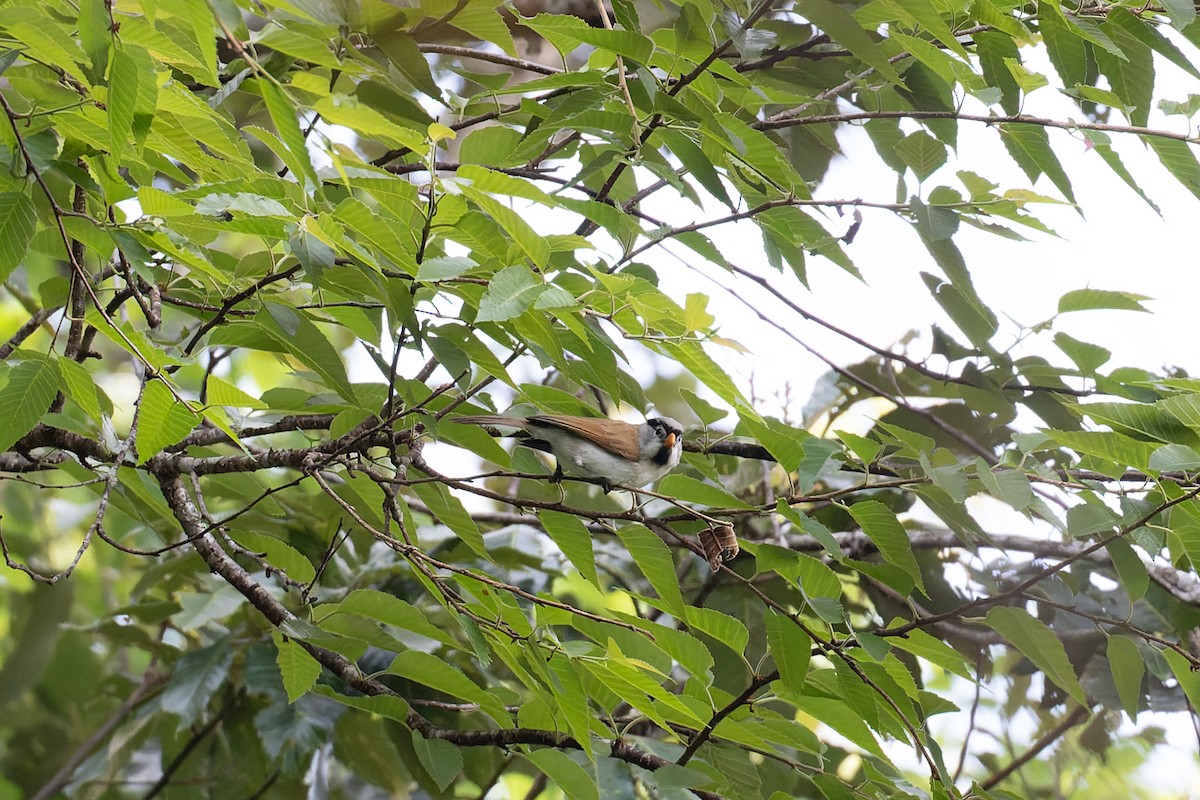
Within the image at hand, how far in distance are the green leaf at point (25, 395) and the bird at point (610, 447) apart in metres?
1.70

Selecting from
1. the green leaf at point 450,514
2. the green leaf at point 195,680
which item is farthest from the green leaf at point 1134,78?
the green leaf at point 195,680

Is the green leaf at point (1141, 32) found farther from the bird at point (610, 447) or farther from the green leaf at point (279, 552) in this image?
the green leaf at point (279, 552)

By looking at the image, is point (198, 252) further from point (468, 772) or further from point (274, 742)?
point (468, 772)

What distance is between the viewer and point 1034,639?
94.0 inches

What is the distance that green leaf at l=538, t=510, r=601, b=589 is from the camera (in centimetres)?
226

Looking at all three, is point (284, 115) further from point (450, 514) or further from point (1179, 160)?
point (1179, 160)

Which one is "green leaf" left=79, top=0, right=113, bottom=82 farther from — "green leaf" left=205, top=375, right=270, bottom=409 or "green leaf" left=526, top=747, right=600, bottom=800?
"green leaf" left=526, top=747, right=600, bottom=800

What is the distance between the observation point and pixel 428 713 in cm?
333

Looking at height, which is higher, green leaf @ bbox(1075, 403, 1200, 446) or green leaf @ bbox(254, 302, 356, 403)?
green leaf @ bbox(254, 302, 356, 403)

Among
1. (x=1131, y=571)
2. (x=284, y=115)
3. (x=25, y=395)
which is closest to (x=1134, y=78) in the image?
(x=1131, y=571)

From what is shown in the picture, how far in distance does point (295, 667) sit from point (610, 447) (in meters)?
1.70

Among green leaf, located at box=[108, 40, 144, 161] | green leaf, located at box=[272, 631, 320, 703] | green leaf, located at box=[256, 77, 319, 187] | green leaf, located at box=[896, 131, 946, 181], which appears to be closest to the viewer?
green leaf, located at box=[256, 77, 319, 187]

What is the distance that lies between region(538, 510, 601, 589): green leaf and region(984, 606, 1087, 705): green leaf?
94cm

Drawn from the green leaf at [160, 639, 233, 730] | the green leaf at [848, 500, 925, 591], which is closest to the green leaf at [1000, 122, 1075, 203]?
the green leaf at [848, 500, 925, 591]
